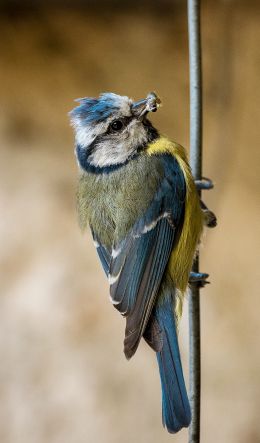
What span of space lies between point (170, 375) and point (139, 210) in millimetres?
332

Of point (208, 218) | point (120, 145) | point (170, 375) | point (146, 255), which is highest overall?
point (120, 145)

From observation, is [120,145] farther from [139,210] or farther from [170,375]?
[170,375]

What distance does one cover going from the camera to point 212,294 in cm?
190

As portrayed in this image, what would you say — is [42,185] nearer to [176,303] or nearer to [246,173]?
[246,173]

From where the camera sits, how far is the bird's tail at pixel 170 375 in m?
1.25

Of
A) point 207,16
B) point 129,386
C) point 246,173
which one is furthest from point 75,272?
point 207,16

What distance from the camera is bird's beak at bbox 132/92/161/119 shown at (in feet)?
4.60

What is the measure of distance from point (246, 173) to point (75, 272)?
527 mm

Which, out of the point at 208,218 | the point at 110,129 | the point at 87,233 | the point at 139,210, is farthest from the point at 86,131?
the point at 87,233

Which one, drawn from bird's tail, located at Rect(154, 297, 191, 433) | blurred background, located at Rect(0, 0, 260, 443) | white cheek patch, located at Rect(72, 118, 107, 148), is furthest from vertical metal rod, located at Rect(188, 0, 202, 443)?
blurred background, located at Rect(0, 0, 260, 443)

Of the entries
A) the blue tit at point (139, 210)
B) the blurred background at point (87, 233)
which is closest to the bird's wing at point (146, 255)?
the blue tit at point (139, 210)

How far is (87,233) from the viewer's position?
194cm

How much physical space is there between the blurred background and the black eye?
47cm

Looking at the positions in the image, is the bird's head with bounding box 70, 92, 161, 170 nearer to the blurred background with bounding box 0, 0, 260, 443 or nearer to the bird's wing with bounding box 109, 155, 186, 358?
the bird's wing with bounding box 109, 155, 186, 358
